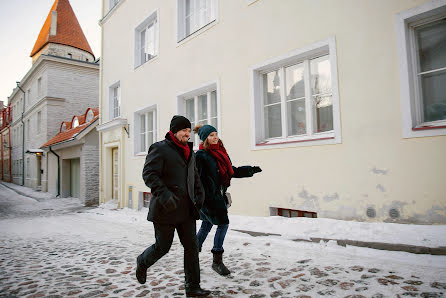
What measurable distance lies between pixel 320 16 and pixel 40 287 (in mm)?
5468

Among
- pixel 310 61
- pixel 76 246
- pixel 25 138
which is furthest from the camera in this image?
pixel 25 138

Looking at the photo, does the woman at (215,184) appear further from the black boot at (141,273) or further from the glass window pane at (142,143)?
the glass window pane at (142,143)

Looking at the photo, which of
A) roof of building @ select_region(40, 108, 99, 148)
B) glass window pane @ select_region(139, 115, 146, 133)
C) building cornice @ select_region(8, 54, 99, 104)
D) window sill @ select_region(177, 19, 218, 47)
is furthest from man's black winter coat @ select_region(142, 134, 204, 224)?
building cornice @ select_region(8, 54, 99, 104)

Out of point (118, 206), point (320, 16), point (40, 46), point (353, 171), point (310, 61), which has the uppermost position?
point (40, 46)

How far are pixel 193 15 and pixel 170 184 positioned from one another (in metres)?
6.86

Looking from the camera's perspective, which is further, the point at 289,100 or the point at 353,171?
the point at 289,100

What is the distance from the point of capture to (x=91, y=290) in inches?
113

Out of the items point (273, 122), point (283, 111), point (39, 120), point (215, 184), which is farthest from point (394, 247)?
point (39, 120)

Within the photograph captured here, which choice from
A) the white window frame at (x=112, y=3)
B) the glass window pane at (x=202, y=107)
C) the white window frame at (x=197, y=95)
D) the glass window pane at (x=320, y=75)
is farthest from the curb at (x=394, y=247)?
the white window frame at (x=112, y=3)

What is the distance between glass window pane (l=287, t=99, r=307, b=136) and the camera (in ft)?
17.6

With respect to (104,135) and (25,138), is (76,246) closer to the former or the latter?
(104,135)

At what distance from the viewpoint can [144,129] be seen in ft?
34.0

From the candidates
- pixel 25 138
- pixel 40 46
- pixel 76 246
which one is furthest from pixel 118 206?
pixel 40 46

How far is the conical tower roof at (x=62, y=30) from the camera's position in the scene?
85.4 ft
